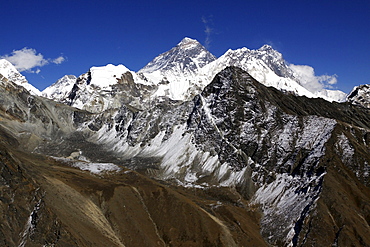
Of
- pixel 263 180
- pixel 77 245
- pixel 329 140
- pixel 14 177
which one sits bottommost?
pixel 77 245

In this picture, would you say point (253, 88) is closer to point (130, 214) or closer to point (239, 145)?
point (239, 145)

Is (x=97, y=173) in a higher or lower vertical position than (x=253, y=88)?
lower

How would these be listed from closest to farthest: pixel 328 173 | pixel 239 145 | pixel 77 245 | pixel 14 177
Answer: pixel 77 245 → pixel 14 177 → pixel 328 173 → pixel 239 145

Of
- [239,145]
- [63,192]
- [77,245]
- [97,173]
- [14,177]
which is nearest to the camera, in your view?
[77,245]

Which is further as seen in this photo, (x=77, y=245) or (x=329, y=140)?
(x=329, y=140)

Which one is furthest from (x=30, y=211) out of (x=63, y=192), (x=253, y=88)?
(x=253, y=88)

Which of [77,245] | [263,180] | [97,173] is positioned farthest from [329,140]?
[77,245]
